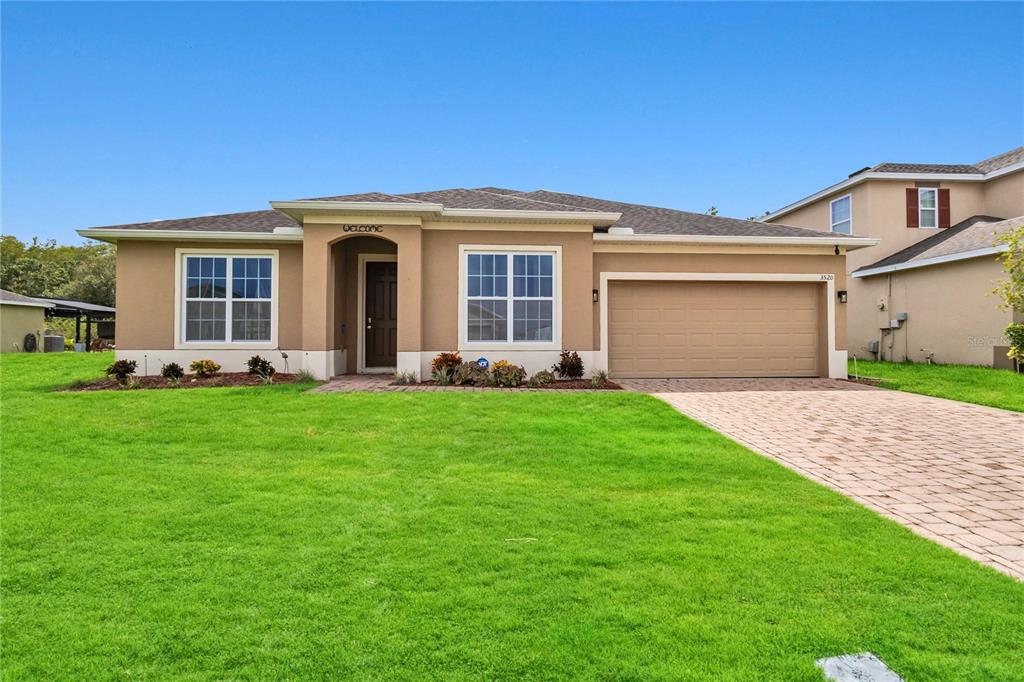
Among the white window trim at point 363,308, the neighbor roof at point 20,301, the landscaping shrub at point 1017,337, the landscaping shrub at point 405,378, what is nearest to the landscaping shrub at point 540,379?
the landscaping shrub at point 405,378

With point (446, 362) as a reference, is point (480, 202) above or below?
above

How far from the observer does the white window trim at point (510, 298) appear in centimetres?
1161

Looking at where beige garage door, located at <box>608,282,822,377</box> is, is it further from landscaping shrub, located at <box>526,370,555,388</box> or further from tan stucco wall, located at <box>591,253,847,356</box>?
landscaping shrub, located at <box>526,370,555,388</box>

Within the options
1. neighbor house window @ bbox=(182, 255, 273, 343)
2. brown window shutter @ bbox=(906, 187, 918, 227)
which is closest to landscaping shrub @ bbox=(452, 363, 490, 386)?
neighbor house window @ bbox=(182, 255, 273, 343)

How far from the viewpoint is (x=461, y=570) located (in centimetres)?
307

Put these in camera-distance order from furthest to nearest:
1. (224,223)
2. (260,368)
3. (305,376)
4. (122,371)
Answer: (224,223) → (305,376) → (260,368) → (122,371)

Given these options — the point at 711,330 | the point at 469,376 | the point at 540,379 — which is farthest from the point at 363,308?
the point at 711,330

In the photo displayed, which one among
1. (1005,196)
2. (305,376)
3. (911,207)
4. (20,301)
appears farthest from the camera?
(20,301)

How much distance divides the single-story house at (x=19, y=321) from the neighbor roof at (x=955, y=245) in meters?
31.8

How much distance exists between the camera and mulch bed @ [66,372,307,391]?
1025 centimetres

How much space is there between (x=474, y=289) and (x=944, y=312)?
13.3 metres

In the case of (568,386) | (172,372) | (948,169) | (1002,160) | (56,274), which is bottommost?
(568,386)

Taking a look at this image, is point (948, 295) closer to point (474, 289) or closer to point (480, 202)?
point (480, 202)

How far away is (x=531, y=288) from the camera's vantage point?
11773 millimetres
